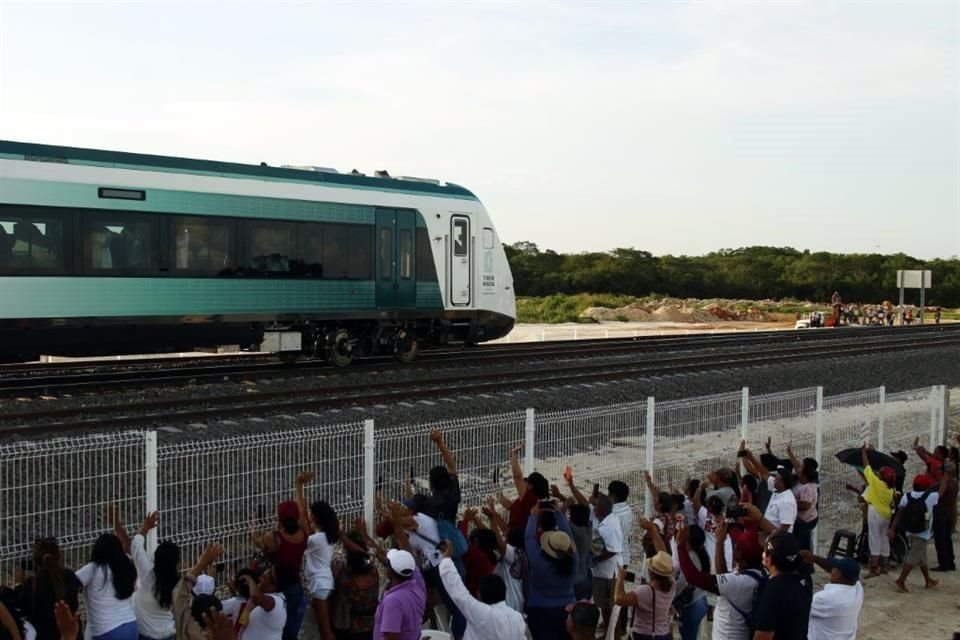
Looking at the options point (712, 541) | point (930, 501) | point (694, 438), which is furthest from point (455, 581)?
point (930, 501)

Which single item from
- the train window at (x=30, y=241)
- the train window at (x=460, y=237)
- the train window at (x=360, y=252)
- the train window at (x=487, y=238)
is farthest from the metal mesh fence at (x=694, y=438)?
the train window at (x=487, y=238)

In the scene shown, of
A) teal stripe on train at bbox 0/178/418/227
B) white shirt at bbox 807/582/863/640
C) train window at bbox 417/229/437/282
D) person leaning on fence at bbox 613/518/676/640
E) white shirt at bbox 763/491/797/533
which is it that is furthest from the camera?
train window at bbox 417/229/437/282

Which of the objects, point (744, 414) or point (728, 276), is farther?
point (728, 276)

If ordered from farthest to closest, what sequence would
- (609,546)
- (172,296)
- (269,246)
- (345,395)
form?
(269,246)
(172,296)
(345,395)
(609,546)

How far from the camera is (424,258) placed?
22.0 meters

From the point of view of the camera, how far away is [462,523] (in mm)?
7652

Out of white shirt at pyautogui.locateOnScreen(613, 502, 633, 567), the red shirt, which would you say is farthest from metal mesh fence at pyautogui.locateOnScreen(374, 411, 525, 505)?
the red shirt

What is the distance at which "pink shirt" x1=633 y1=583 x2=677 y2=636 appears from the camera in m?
6.50

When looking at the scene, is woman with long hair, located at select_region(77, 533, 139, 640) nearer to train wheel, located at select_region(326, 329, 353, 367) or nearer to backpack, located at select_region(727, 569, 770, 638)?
backpack, located at select_region(727, 569, 770, 638)

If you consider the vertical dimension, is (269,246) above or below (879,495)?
above

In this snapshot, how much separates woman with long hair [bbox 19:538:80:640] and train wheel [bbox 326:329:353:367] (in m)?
15.3

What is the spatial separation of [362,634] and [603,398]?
462 inches

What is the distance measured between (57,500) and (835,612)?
6169 millimetres

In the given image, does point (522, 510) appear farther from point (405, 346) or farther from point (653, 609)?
point (405, 346)
